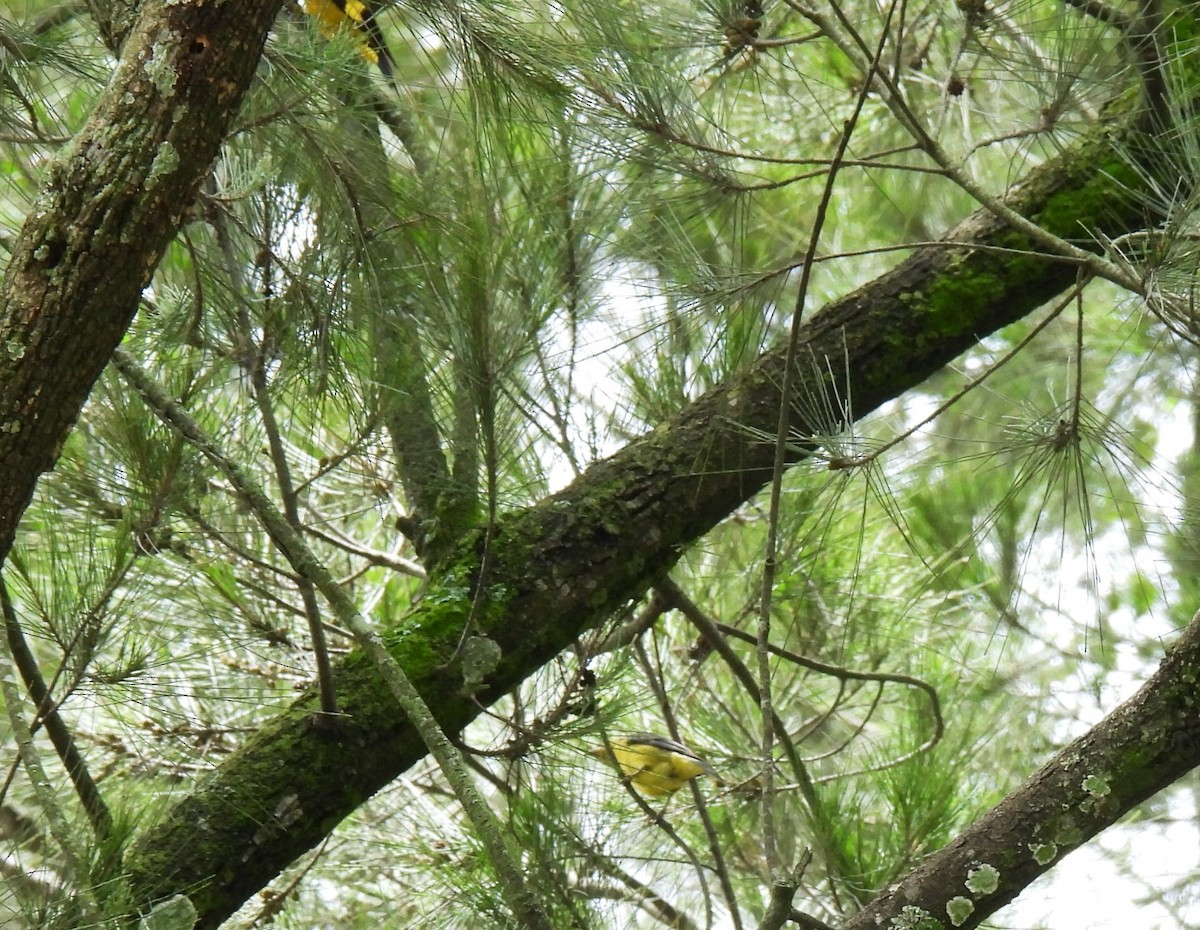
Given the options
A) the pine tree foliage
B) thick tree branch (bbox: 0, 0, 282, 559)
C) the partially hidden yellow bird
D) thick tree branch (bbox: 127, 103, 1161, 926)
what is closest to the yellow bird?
the pine tree foliage

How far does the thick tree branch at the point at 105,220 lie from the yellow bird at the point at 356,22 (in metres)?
0.36

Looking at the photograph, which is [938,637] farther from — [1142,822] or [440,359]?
[440,359]

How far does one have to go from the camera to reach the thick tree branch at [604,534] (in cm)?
129

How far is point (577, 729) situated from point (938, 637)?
1135mm

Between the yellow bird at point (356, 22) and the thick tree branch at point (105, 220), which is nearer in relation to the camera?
the thick tree branch at point (105, 220)

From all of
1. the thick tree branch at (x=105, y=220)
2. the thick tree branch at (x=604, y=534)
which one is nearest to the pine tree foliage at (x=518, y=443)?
the thick tree branch at (x=604, y=534)

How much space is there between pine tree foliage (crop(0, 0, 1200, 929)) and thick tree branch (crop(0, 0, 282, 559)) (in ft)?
0.77

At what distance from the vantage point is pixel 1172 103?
4.43 feet

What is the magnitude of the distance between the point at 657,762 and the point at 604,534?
0.43 metres

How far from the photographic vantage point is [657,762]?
1.73 m

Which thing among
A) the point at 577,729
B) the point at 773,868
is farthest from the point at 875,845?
the point at 773,868

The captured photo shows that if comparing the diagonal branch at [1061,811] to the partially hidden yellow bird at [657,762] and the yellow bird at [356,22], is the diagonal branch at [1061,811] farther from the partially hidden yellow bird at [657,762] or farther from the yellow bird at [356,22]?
the yellow bird at [356,22]

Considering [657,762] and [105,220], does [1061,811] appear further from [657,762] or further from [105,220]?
[105,220]

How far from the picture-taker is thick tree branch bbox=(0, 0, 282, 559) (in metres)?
0.91
